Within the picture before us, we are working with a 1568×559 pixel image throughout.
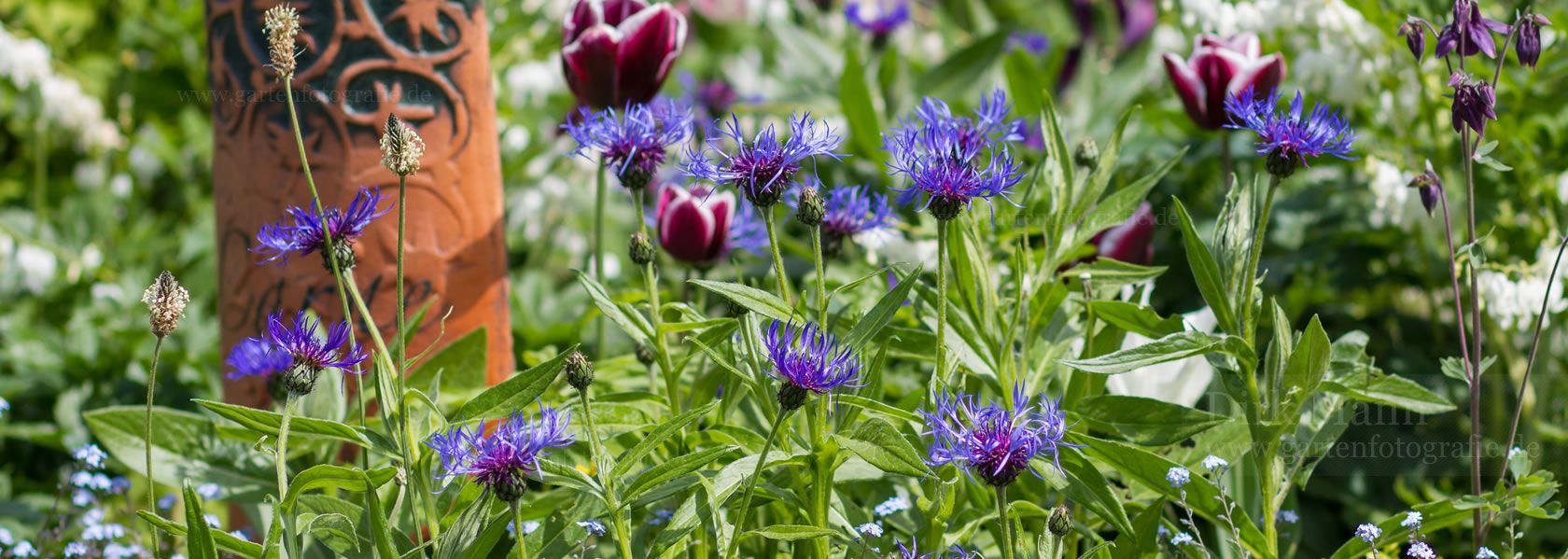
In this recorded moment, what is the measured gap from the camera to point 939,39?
4172 mm

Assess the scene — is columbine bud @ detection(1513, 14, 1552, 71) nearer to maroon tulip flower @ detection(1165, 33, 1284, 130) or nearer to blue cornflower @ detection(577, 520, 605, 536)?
maroon tulip flower @ detection(1165, 33, 1284, 130)

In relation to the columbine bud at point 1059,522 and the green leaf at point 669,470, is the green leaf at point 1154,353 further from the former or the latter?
the green leaf at point 669,470

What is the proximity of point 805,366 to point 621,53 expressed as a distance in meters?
0.70

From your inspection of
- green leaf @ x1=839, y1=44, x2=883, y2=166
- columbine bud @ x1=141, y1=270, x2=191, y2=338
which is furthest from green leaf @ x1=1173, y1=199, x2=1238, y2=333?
green leaf @ x1=839, y1=44, x2=883, y2=166

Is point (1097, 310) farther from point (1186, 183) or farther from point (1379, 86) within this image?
point (1186, 183)

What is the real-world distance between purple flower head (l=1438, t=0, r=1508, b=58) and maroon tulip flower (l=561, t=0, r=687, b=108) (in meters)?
0.83

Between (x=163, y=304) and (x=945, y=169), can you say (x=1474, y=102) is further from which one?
(x=163, y=304)

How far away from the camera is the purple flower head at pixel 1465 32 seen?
4.16 feet

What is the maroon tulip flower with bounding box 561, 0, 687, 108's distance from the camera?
1611 millimetres

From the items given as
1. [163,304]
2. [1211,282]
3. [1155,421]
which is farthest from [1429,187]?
[163,304]

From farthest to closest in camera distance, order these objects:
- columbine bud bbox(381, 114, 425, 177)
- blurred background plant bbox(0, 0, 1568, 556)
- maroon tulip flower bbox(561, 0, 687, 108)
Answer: blurred background plant bbox(0, 0, 1568, 556) < maroon tulip flower bbox(561, 0, 687, 108) < columbine bud bbox(381, 114, 425, 177)

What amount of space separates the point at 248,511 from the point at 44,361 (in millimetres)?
906

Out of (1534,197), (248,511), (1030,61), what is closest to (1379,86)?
(1534,197)

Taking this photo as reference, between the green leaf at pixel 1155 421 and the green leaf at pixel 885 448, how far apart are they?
287 mm
